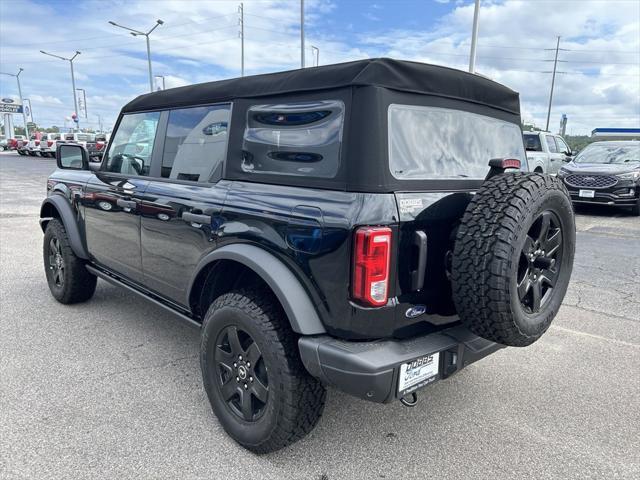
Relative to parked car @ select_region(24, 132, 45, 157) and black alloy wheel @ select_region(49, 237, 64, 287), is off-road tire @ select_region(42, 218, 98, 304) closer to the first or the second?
black alloy wheel @ select_region(49, 237, 64, 287)

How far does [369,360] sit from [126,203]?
2.31 metres

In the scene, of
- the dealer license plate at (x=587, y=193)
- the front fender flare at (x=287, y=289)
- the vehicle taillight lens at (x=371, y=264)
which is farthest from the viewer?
the dealer license plate at (x=587, y=193)

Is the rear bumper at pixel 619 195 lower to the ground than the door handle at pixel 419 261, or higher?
lower

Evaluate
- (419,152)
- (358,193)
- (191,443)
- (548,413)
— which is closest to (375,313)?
(358,193)

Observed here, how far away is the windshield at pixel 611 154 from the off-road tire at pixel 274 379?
11044 millimetres

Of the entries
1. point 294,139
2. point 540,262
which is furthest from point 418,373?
point 294,139

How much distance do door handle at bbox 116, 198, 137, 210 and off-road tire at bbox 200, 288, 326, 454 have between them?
1.30 m

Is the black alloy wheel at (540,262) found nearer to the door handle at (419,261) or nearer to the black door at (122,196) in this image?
the door handle at (419,261)

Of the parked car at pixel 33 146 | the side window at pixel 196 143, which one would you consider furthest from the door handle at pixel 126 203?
the parked car at pixel 33 146

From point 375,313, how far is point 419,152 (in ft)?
2.68

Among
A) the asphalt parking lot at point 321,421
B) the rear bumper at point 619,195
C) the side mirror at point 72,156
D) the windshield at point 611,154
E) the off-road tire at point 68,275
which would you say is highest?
the windshield at point 611,154

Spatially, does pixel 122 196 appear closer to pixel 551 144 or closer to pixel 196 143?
pixel 196 143

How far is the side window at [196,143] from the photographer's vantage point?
2.78 m

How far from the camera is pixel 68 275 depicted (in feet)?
14.0
